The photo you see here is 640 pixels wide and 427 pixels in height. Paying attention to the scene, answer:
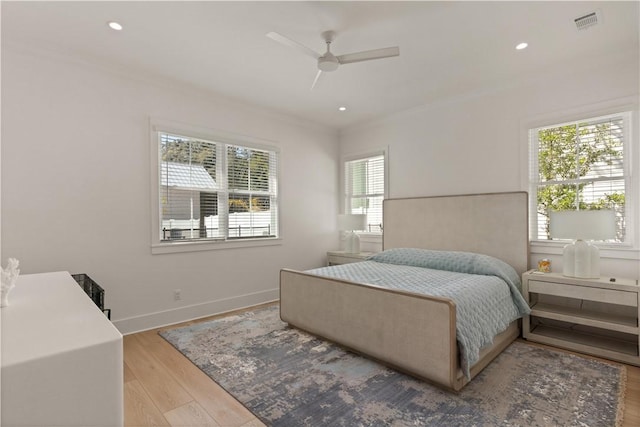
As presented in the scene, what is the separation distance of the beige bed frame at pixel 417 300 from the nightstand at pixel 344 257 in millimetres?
389

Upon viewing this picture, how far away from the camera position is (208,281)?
12.3 feet

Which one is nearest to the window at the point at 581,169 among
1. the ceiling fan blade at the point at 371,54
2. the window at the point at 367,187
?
the window at the point at 367,187

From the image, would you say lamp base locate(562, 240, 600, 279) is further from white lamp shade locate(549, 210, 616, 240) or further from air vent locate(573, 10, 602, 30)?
air vent locate(573, 10, 602, 30)

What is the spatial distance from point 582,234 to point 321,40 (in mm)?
2666

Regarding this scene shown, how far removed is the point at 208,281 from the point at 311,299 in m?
1.46

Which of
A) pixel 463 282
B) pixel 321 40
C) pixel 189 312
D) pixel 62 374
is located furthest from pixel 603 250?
pixel 189 312

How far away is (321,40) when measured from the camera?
2.62 metres

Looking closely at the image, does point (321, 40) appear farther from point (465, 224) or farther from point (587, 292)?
point (587, 292)

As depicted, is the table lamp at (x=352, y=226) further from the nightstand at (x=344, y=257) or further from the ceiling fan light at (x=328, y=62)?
the ceiling fan light at (x=328, y=62)

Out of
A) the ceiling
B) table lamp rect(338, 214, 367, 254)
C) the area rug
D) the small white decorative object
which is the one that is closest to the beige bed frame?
the area rug

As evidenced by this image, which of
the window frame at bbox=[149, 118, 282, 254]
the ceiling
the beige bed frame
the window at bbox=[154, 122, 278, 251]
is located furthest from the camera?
the window at bbox=[154, 122, 278, 251]

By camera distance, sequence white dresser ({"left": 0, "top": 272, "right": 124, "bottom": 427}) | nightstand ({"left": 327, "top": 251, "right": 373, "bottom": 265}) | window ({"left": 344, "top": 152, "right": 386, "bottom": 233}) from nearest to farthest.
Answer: white dresser ({"left": 0, "top": 272, "right": 124, "bottom": 427}) < nightstand ({"left": 327, "top": 251, "right": 373, "bottom": 265}) < window ({"left": 344, "top": 152, "right": 386, "bottom": 233})

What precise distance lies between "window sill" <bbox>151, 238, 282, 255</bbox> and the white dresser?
7.77 feet

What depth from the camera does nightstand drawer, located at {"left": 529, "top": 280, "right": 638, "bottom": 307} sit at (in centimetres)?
249
